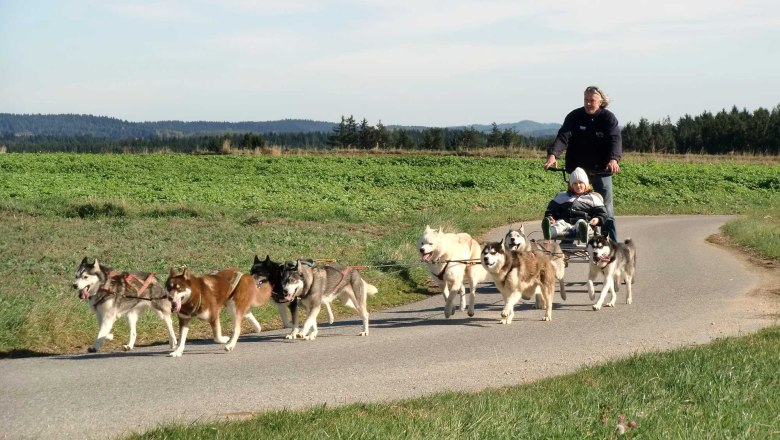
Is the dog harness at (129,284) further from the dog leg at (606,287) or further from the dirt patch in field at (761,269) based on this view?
the dirt patch in field at (761,269)

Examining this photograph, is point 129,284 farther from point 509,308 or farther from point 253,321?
point 509,308

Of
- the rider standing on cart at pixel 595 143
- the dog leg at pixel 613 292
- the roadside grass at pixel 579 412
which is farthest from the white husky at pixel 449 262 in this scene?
the roadside grass at pixel 579 412

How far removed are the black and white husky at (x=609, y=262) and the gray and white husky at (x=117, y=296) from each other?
636 cm

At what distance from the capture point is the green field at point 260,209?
1476cm

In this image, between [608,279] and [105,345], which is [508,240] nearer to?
[608,279]

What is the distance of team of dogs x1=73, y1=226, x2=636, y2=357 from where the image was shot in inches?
410

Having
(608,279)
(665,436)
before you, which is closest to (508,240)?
(608,279)

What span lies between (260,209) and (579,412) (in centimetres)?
2764

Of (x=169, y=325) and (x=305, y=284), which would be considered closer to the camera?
(x=169, y=325)

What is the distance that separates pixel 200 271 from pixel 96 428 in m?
9.20

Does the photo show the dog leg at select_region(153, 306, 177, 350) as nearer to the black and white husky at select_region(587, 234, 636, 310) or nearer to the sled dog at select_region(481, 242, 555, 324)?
the sled dog at select_region(481, 242, 555, 324)

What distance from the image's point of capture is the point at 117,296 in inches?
414

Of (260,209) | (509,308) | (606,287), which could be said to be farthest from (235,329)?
(260,209)

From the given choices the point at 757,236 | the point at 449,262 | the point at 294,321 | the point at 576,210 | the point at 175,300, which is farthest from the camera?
the point at 757,236
